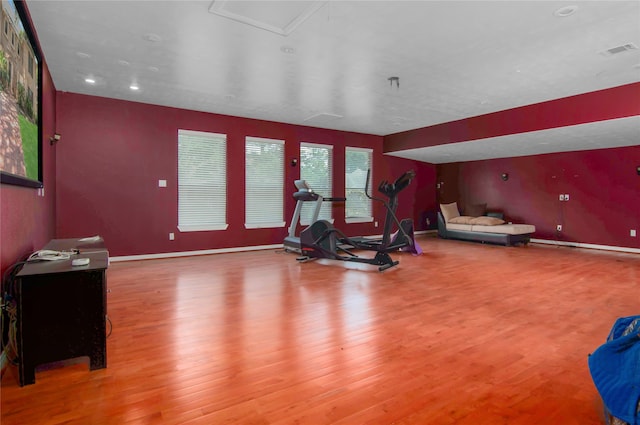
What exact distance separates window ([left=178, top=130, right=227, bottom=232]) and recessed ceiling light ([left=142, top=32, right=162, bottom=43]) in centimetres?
295

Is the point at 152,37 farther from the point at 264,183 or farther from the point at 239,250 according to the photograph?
the point at 239,250

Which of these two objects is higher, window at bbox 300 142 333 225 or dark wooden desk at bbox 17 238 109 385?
window at bbox 300 142 333 225

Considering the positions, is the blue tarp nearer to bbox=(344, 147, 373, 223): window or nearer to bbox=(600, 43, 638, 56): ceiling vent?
bbox=(600, 43, 638, 56): ceiling vent

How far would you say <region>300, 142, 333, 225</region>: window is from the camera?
794cm

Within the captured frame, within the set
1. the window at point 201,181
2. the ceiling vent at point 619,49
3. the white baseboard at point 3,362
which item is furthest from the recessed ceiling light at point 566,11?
the window at point 201,181

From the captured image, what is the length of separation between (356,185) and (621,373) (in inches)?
291

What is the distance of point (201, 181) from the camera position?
666 centimetres

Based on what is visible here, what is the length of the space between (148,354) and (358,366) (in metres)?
1.46

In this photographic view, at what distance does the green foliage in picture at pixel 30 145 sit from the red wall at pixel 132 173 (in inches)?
110

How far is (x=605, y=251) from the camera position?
24.4 feet

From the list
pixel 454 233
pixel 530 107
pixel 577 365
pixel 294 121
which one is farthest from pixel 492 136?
pixel 577 365

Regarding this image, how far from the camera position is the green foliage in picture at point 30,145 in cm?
253

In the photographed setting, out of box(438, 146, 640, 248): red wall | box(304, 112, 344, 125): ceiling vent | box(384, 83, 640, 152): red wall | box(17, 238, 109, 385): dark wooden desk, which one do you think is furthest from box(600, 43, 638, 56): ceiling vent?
box(17, 238, 109, 385): dark wooden desk

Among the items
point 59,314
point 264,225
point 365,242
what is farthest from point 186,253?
point 59,314
